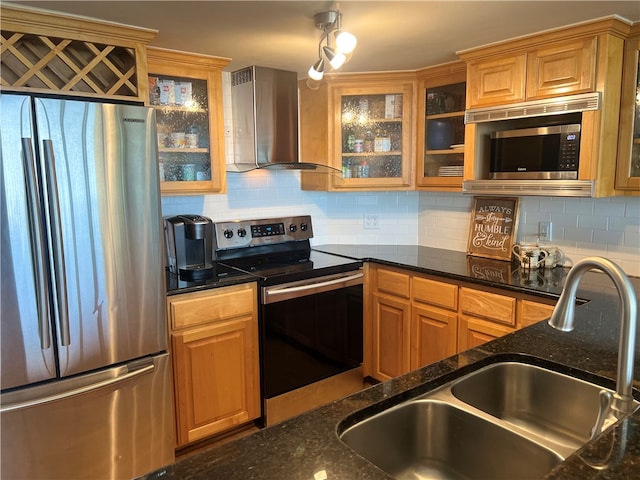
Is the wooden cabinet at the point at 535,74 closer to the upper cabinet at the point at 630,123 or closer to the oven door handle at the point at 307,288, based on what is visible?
the upper cabinet at the point at 630,123

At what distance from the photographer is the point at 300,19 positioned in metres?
2.16

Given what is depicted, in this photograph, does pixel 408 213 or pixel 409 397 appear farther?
pixel 408 213

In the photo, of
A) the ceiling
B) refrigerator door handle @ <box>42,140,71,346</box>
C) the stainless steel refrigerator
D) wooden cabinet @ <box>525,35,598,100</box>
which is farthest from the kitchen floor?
wooden cabinet @ <box>525,35,598,100</box>

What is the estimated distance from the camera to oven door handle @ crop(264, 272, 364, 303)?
2639 mm

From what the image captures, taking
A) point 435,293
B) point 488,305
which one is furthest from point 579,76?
point 435,293

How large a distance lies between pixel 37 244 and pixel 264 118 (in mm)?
1597

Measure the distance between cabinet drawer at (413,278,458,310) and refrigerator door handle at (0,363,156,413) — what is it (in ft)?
5.00

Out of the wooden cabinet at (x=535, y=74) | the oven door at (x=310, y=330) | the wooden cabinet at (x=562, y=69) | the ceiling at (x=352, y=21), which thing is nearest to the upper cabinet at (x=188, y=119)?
the ceiling at (x=352, y=21)

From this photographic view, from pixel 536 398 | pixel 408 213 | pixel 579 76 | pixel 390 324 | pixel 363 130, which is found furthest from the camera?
pixel 408 213

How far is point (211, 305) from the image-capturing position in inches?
98.1

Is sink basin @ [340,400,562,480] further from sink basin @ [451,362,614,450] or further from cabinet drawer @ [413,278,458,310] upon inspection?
cabinet drawer @ [413,278,458,310]

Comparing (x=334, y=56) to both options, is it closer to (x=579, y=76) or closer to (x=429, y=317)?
(x=579, y=76)

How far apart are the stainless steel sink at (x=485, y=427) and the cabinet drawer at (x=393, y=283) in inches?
57.4

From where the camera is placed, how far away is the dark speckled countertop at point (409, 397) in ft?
3.09
